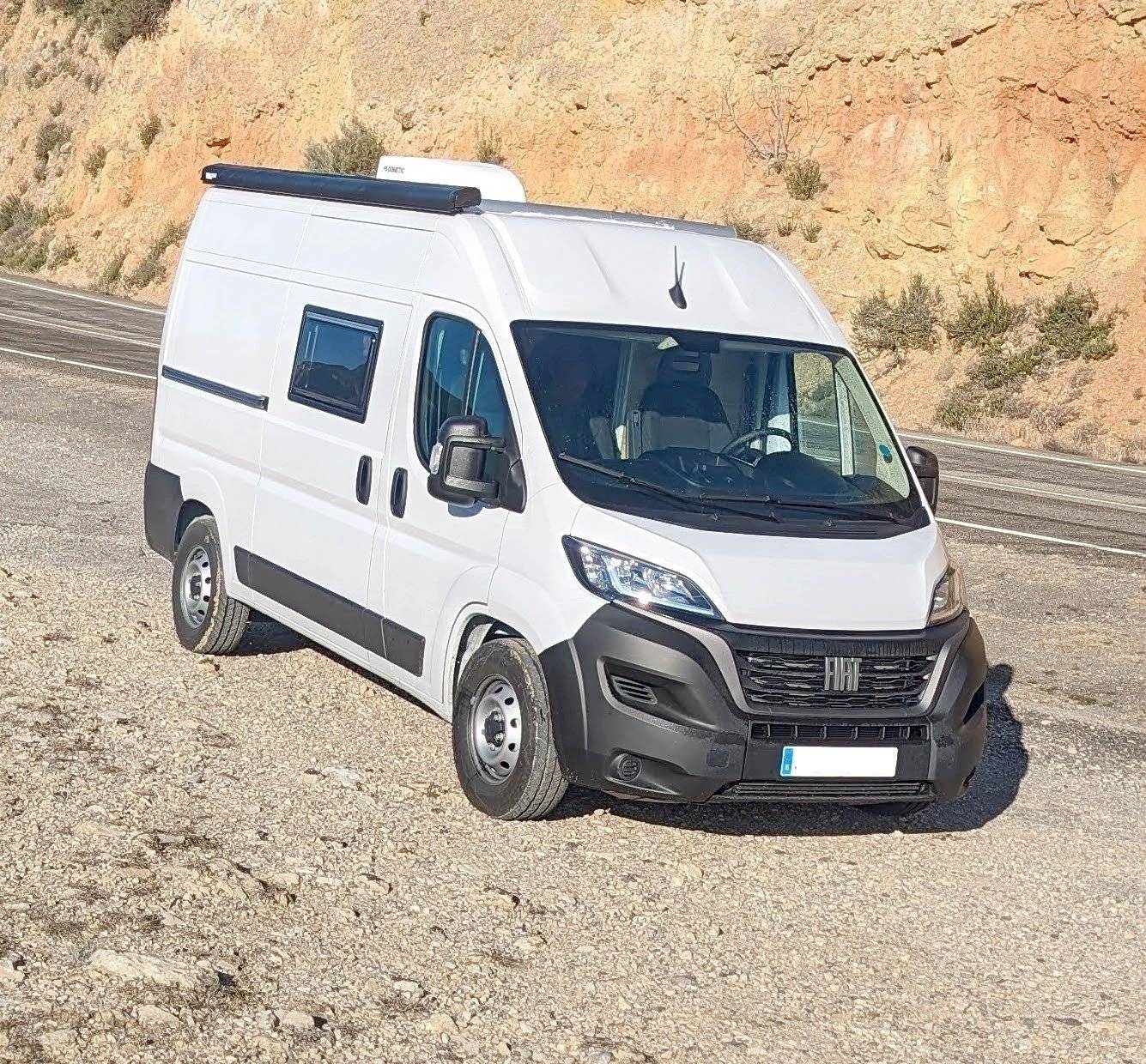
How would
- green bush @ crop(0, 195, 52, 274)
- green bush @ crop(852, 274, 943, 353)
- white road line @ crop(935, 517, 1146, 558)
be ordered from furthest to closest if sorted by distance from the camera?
green bush @ crop(0, 195, 52, 274)
green bush @ crop(852, 274, 943, 353)
white road line @ crop(935, 517, 1146, 558)

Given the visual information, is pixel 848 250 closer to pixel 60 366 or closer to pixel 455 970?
pixel 60 366

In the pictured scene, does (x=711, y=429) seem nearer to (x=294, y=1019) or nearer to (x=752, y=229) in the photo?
(x=294, y=1019)

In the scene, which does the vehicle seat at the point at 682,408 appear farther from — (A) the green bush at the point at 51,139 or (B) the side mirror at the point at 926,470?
(A) the green bush at the point at 51,139

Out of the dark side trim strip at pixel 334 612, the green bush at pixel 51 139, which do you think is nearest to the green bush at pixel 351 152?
the green bush at pixel 51 139

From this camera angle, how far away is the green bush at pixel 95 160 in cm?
4741

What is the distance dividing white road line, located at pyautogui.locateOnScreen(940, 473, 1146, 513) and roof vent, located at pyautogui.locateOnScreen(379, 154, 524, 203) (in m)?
10.1

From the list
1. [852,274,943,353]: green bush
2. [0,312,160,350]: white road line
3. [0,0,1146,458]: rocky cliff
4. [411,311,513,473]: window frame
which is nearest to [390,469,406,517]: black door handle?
[411,311,513,473]: window frame

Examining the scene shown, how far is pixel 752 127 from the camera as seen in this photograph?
3469 centimetres

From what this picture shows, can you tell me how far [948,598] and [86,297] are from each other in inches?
1229

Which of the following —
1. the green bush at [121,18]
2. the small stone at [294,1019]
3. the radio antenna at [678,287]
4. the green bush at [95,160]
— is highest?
the green bush at [121,18]

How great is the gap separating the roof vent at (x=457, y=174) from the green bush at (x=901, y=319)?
21.6 m

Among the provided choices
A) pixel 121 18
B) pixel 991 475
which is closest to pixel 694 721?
pixel 991 475

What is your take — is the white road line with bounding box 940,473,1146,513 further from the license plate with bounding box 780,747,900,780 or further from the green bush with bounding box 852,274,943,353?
the license plate with bounding box 780,747,900,780

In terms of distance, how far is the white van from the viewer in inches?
247
